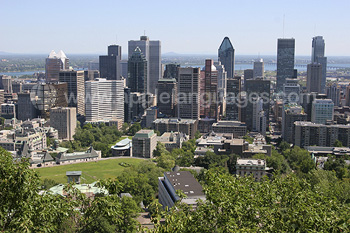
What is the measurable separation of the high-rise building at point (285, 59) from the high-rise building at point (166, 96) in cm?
3979

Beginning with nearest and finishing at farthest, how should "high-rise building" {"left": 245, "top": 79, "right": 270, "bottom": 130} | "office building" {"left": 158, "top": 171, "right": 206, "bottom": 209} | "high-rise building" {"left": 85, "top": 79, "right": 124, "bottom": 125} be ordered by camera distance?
"office building" {"left": 158, "top": 171, "right": 206, "bottom": 209}
"high-rise building" {"left": 85, "top": 79, "right": 124, "bottom": 125}
"high-rise building" {"left": 245, "top": 79, "right": 270, "bottom": 130}

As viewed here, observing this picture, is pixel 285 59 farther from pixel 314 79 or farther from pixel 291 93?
pixel 291 93

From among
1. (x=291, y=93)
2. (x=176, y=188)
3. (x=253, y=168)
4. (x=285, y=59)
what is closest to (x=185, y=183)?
(x=176, y=188)

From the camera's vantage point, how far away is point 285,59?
100812 mm

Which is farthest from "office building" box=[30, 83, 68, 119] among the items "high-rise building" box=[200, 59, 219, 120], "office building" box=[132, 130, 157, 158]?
"office building" box=[132, 130, 157, 158]

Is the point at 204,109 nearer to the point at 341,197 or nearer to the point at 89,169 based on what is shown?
the point at 89,169

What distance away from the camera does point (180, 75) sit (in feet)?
212

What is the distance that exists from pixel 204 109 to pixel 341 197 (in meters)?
43.4

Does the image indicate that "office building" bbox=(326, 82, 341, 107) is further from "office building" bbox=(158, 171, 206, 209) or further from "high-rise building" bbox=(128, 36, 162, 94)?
"office building" bbox=(158, 171, 206, 209)

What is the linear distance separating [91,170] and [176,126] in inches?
796

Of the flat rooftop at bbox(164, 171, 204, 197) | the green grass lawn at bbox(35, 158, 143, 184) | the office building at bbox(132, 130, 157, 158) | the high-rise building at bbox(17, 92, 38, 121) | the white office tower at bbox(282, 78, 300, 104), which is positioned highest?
the white office tower at bbox(282, 78, 300, 104)

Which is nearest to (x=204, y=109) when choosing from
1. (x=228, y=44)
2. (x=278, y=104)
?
(x=278, y=104)

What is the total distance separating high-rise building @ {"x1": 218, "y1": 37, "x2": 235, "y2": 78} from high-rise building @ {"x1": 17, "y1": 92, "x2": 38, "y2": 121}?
62682 mm

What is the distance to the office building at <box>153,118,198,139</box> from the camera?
190ft
